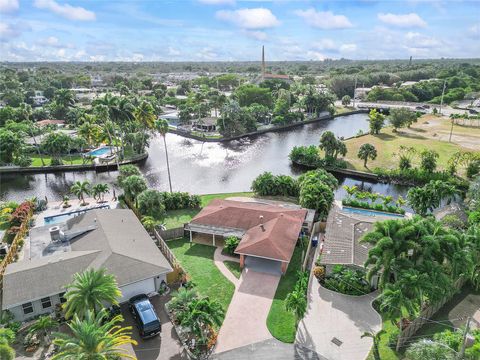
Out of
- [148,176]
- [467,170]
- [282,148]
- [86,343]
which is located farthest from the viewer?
[282,148]

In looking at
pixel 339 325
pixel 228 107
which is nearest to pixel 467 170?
pixel 339 325

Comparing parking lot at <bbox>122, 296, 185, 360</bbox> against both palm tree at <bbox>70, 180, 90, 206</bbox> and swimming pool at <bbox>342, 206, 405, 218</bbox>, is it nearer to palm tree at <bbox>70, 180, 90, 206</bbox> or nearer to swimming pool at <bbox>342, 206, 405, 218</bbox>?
palm tree at <bbox>70, 180, 90, 206</bbox>

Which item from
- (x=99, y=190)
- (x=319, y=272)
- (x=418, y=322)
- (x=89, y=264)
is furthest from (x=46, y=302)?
(x=418, y=322)

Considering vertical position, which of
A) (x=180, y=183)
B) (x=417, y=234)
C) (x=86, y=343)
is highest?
(x=417, y=234)

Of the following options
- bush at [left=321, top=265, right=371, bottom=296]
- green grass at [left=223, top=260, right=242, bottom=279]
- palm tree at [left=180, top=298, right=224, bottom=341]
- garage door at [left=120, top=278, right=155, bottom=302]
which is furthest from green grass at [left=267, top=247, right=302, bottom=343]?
garage door at [left=120, top=278, right=155, bottom=302]

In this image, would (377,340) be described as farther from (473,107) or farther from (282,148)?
(473,107)

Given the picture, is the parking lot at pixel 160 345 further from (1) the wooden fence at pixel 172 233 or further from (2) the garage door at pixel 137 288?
(1) the wooden fence at pixel 172 233
